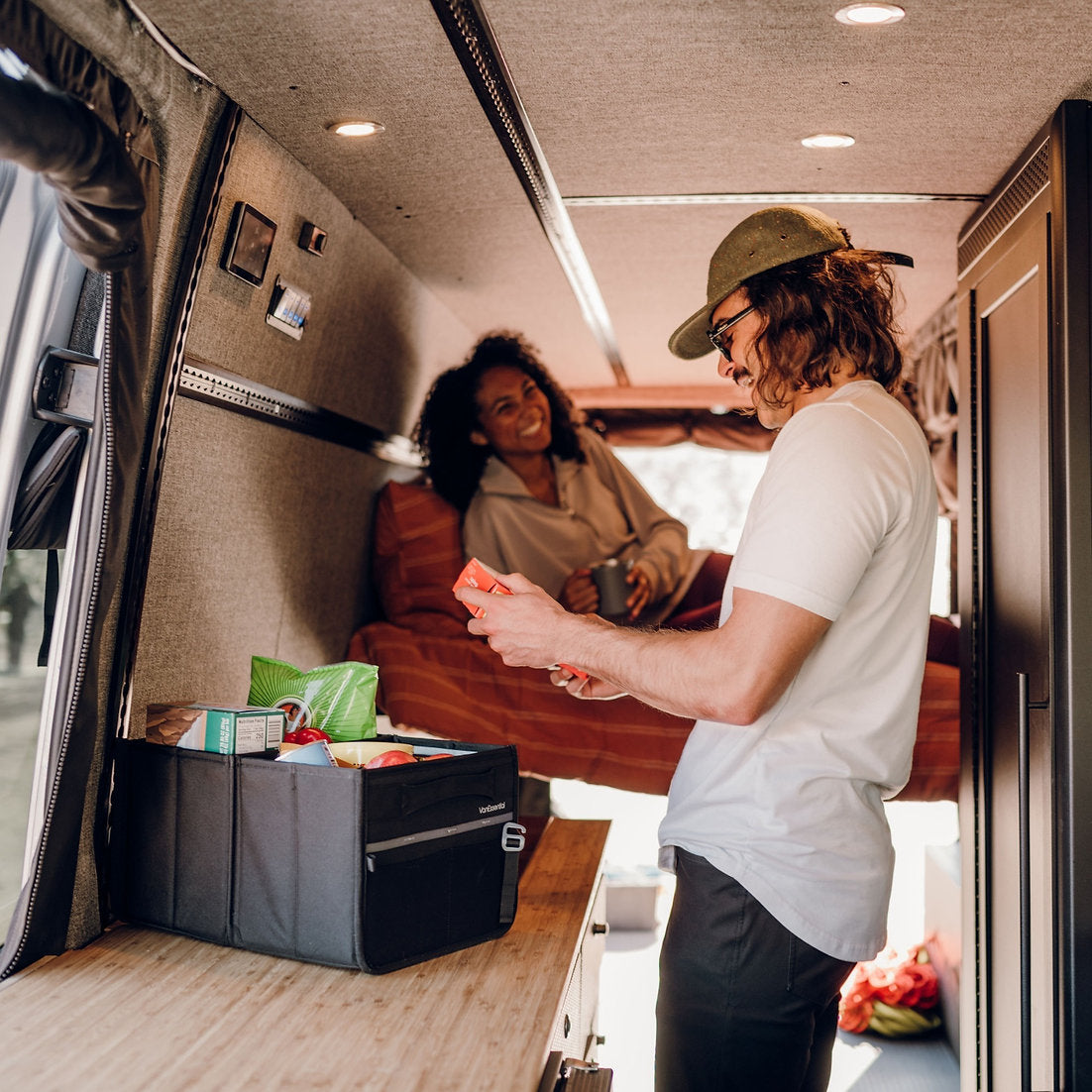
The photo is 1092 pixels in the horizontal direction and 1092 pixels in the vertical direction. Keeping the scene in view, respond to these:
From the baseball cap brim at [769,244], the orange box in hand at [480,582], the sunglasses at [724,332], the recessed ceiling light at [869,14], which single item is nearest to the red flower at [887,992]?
the orange box in hand at [480,582]

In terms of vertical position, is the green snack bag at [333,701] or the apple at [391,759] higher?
the green snack bag at [333,701]

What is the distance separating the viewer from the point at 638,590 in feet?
9.82

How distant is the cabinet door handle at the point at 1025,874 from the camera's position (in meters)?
1.85

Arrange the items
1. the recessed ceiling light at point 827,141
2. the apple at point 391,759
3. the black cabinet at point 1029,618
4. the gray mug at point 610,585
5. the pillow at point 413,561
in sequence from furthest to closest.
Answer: the pillow at point 413,561 < the gray mug at point 610,585 < the recessed ceiling light at point 827,141 < the black cabinet at point 1029,618 < the apple at point 391,759

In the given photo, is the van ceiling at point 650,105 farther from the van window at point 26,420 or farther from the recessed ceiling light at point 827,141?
the van window at point 26,420

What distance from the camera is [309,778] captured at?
4.83 ft

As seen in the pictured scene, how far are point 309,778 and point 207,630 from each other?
0.64 metres

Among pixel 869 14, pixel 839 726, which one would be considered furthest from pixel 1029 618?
pixel 869 14

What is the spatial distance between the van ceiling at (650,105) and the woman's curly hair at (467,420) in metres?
0.55

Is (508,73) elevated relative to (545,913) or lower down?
elevated

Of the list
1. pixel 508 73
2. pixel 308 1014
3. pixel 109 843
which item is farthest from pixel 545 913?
pixel 508 73

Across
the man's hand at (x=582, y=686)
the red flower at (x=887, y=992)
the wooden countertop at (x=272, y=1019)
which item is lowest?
the red flower at (x=887, y=992)

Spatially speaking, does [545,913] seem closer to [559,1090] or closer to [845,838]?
[559,1090]

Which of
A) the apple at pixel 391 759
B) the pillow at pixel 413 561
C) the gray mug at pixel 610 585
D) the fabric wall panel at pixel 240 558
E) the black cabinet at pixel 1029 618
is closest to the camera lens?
the apple at pixel 391 759
